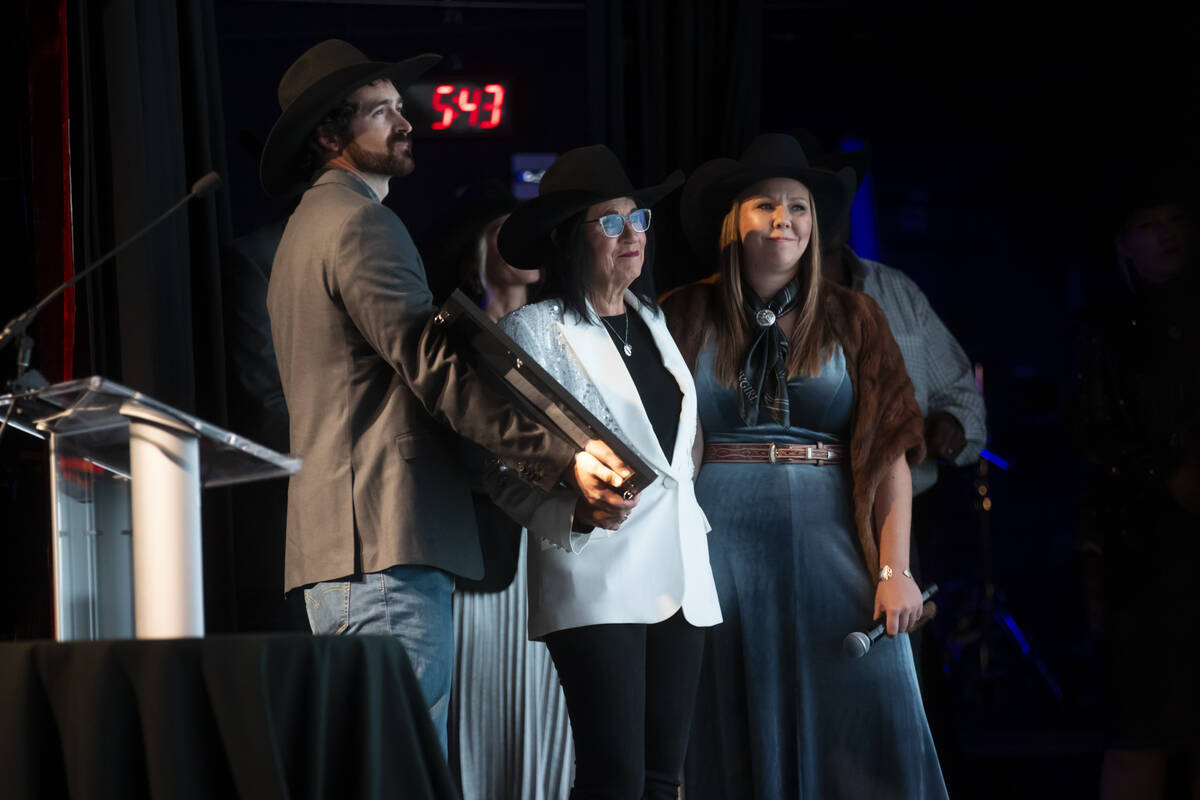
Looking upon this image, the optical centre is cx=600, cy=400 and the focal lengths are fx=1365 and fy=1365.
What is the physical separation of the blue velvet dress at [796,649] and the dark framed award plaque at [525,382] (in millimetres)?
751

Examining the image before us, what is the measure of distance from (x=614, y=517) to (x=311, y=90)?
40.9 inches

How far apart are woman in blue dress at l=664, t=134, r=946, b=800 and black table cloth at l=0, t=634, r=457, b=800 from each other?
62.2 inches

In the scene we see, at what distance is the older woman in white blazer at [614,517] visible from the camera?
2594 millimetres

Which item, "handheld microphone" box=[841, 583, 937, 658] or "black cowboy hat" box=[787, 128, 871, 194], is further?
"black cowboy hat" box=[787, 128, 871, 194]

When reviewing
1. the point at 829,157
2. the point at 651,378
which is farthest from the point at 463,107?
the point at 651,378

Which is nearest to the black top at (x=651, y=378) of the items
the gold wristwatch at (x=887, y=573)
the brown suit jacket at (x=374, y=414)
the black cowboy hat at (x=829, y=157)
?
the brown suit jacket at (x=374, y=414)

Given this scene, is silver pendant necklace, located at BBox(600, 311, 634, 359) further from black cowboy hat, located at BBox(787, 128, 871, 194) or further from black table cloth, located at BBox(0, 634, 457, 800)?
black table cloth, located at BBox(0, 634, 457, 800)

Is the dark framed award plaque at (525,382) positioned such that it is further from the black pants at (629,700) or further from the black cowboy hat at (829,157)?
the black cowboy hat at (829,157)

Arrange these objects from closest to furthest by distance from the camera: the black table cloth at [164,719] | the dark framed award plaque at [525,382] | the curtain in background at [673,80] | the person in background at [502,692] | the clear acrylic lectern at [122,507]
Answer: the black table cloth at [164,719] → the clear acrylic lectern at [122,507] → the dark framed award plaque at [525,382] → the person in background at [502,692] → the curtain in background at [673,80]

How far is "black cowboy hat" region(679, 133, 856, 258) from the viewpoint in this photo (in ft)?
10.8

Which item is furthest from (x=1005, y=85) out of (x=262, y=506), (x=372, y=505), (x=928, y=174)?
(x=372, y=505)

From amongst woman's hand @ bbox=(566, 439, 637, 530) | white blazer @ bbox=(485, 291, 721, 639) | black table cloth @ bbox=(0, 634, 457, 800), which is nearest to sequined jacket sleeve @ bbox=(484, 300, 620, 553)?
white blazer @ bbox=(485, 291, 721, 639)

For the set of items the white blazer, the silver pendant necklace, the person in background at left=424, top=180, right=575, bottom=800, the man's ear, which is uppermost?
Result: the man's ear

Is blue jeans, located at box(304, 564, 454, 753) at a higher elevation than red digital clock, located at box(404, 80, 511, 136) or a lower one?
lower
